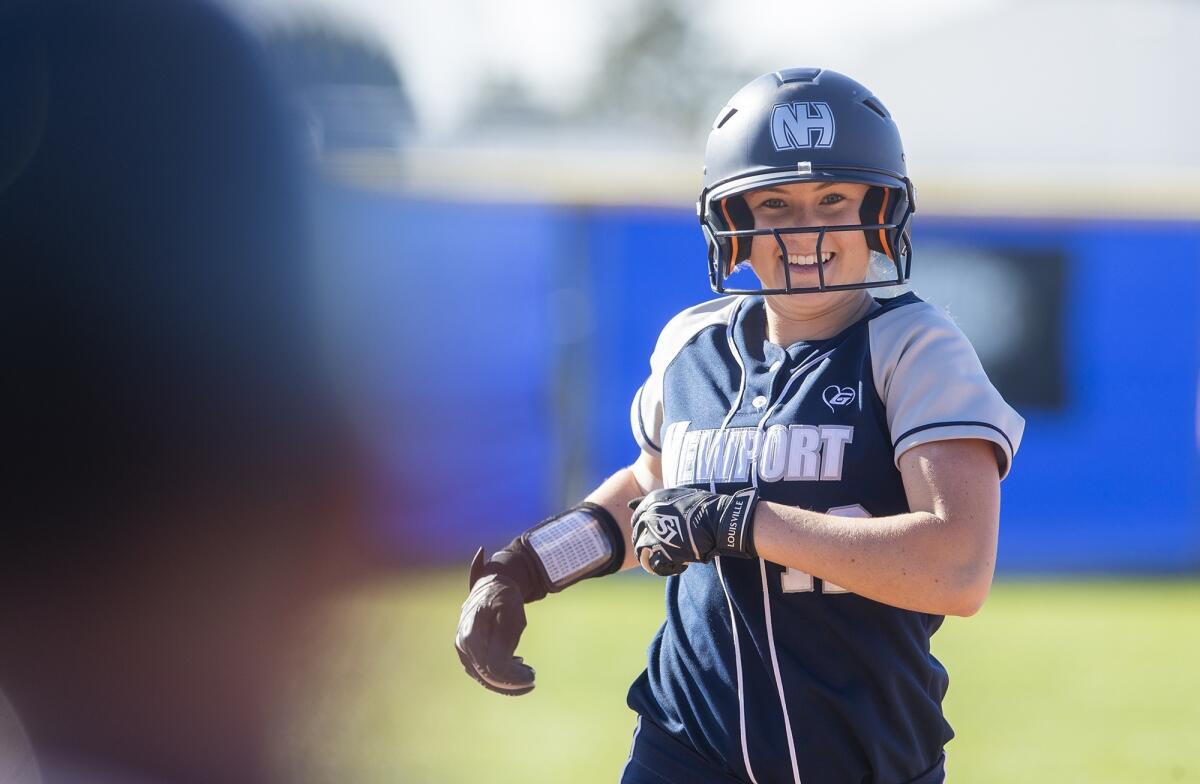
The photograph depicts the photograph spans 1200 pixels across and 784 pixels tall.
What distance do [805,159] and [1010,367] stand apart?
8225mm

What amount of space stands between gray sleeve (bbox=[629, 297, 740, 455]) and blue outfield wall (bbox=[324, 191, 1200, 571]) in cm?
698

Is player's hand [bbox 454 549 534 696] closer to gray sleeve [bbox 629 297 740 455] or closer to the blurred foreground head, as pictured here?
gray sleeve [bbox 629 297 740 455]

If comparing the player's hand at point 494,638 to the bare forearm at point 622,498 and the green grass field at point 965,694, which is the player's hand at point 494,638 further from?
the bare forearm at point 622,498

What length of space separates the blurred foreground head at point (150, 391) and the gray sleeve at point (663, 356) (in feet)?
4.95

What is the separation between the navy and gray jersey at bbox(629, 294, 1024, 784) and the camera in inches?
91.4

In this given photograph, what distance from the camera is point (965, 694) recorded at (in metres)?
6.39

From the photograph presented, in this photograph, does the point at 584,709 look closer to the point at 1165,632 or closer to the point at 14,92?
the point at 1165,632

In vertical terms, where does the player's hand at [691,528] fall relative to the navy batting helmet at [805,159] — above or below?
below

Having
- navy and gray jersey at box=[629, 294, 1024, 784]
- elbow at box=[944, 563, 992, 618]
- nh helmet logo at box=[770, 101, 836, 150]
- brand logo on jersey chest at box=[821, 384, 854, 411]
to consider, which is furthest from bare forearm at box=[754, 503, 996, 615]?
nh helmet logo at box=[770, 101, 836, 150]

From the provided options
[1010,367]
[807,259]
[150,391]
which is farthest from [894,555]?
[1010,367]

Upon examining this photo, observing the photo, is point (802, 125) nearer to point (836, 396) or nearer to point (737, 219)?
point (737, 219)

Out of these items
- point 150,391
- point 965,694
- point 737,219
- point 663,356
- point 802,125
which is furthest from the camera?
point 965,694

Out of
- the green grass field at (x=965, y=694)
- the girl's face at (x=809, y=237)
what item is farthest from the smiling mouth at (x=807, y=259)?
the green grass field at (x=965, y=694)

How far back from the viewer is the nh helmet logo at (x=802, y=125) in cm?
251
